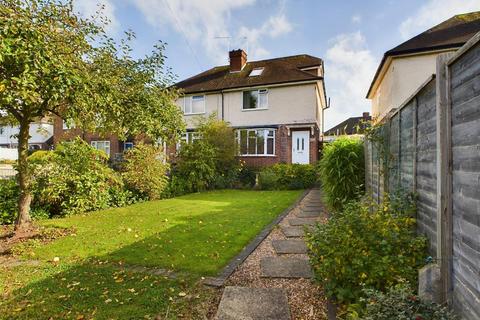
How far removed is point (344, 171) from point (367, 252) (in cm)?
458

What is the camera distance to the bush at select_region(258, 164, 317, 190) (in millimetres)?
14211

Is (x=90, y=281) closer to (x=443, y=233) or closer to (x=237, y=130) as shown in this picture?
(x=443, y=233)

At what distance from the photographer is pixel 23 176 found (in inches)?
235

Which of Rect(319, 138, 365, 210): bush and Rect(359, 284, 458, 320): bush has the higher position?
Rect(319, 138, 365, 210): bush

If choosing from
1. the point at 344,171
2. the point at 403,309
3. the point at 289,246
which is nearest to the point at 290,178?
the point at 344,171

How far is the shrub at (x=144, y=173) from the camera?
1134 cm

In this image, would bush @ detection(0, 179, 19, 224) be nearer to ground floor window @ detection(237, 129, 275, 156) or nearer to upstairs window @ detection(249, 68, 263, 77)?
ground floor window @ detection(237, 129, 275, 156)

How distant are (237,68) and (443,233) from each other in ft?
66.1

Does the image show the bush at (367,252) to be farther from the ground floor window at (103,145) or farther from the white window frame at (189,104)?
the ground floor window at (103,145)

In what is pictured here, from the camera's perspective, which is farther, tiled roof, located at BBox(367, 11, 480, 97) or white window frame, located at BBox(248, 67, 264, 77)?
white window frame, located at BBox(248, 67, 264, 77)

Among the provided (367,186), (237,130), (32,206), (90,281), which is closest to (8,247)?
(90,281)

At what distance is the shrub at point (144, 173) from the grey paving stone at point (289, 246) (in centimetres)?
726

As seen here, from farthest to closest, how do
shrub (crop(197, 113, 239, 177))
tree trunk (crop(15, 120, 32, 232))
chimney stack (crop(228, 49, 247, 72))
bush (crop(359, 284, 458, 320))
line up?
chimney stack (crop(228, 49, 247, 72)), shrub (crop(197, 113, 239, 177)), tree trunk (crop(15, 120, 32, 232)), bush (crop(359, 284, 458, 320))

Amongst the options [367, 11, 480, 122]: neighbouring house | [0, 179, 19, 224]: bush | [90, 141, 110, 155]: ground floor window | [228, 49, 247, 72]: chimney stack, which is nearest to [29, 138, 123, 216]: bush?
[0, 179, 19, 224]: bush
